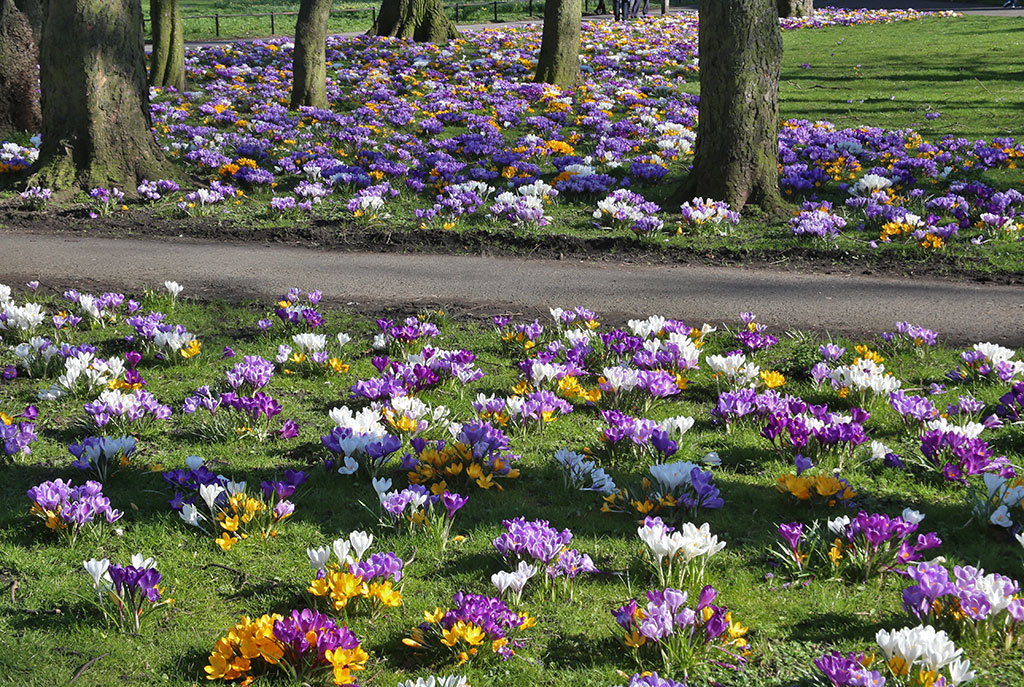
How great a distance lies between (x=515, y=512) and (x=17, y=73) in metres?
14.1

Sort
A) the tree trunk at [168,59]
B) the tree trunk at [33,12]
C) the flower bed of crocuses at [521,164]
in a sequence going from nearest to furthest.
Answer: the flower bed of crocuses at [521,164] < the tree trunk at [33,12] < the tree trunk at [168,59]

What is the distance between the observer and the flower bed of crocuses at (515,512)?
315 centimetres

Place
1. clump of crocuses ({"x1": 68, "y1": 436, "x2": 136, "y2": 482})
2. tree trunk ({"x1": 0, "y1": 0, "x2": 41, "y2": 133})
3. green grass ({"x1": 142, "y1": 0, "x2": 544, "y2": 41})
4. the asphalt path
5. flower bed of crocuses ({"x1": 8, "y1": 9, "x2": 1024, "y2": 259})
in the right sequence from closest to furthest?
clump of crocuses ({"x1": 68, "y1": 436, "x2": 136, "y2": 482}), the asphalt path, flower bed of crocuses ({"x1": 8, "y1": 9, "x2": 1024, "y2": 259}), tree trunk ({"x1": 0, "y1": 0, "x2": 41, "y2": 133}), green grass ({"x1": 142, "y1": 0, "x2": 544, "y2": 41})

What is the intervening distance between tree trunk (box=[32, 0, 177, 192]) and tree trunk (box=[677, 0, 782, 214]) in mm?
7140

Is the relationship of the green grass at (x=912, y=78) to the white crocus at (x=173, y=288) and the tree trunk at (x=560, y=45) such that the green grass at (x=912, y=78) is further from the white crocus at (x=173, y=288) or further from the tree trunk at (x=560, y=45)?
the white crocus at (x=173, y=288)

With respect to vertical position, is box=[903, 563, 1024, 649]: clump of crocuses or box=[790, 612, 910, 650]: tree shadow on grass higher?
box=[903, 563, 1024, 649]: clump of crocuses

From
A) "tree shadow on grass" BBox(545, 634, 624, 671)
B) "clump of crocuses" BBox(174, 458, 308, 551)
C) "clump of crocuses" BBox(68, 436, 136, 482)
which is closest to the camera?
"tree shadow on grass" BBox(545, 634, 624, 671)

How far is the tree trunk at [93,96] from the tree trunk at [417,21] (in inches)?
695

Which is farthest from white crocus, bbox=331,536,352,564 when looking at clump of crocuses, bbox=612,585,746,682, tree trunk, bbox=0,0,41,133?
tree trunk, bbox=0,0,41,133

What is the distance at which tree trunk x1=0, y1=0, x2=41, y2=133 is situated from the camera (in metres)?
14.0

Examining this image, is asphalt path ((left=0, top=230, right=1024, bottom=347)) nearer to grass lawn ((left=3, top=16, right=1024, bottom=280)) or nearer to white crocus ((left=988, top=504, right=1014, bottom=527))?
grass lawn ((left=3, top=16, right=1024, bottom=280))

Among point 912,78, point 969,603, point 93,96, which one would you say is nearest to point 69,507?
point 969,603

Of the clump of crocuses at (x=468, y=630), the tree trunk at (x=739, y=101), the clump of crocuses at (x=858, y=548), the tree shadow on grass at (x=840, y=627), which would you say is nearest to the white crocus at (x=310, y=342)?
the clump of crocuses at (x=468, y=630)

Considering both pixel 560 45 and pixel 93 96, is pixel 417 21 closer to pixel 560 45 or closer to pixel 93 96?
pixel 560 45
